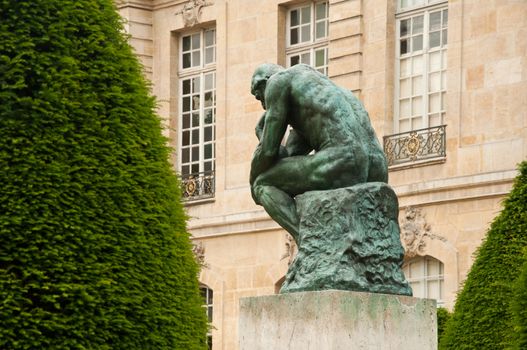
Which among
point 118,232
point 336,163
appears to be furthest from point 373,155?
point 118,232

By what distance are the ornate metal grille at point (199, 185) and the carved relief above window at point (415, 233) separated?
14.3 feet

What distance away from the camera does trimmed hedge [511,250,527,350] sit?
1552 centimetres

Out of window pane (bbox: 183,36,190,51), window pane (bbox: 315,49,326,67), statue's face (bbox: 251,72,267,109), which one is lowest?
statue's face (bbox: 251,72,267,109)

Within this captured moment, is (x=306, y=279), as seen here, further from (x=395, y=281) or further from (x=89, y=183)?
(x=89, y=183)

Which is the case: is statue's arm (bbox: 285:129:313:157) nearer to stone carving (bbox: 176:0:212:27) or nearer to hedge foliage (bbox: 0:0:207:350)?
hedge foliage (bbox: 0:0:207:350)

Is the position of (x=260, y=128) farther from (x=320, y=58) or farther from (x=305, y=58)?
(x=305, y=58)

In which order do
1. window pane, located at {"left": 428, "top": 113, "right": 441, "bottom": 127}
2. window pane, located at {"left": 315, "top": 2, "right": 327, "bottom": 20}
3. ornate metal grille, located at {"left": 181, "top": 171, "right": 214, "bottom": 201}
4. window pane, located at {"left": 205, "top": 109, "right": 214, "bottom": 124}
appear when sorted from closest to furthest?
window pane, located at {"left": 428, "top": 113, "right": 441, "bottom": 127}, window pane, located at {"left": 315, "top": 2, "right": 327, "bottom": 20}, ornate metal grille, located at {"left": 181, "top": 171, "right": 214, "bottom": 201}, window pane, located at {"left": 205, "top": 109, "right": 214, "bottom": 124}

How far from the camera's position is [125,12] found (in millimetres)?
29906

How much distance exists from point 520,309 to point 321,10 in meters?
12.6

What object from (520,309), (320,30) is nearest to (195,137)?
(320,30)

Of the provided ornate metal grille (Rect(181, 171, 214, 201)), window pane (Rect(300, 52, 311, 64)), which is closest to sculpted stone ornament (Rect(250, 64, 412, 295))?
window pane (Rect(300, 52, 311, 64))

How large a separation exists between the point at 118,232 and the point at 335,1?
13104 mm

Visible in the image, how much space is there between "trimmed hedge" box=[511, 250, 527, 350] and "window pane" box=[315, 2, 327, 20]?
40.3 ft

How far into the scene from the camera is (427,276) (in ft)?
82.9
